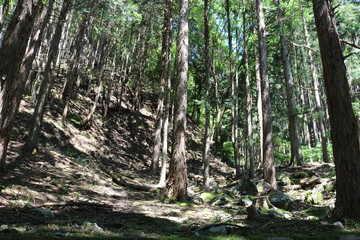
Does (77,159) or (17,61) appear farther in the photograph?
(77,159)

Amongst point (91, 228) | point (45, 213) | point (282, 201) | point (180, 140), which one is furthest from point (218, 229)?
point (282, 201)

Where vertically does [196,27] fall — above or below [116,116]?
above

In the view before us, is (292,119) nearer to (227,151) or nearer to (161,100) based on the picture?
(161,100)

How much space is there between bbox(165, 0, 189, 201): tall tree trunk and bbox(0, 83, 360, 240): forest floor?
0.42 meters

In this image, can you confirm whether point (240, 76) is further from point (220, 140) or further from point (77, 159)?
point (77, 159)

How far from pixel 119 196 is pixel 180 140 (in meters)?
3.10

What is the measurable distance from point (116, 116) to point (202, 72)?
36.4ft

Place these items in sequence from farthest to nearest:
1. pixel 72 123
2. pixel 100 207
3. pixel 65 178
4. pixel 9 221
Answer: pixel 72 123, pixel 65 178, pixel 100 207, pixel 9 221

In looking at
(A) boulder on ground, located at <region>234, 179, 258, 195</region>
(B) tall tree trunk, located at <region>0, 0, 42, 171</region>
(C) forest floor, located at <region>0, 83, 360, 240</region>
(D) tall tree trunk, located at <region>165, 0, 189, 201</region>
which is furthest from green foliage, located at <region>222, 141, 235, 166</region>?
(B) tall tree trunk, located at <region>0, 0, 42, 171</region>

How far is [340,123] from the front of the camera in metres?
4.76

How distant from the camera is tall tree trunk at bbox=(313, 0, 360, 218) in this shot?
179 inches

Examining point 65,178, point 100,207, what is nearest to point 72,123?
point 65,178

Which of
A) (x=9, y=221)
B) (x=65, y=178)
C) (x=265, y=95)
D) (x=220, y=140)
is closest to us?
(x=9, y=221)

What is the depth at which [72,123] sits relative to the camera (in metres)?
17.7
